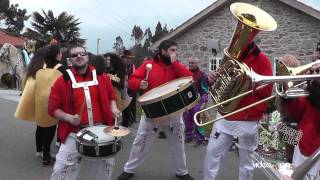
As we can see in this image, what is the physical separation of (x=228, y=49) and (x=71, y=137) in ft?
5.80

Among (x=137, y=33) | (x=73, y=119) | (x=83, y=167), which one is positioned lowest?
(x=137, y=33)

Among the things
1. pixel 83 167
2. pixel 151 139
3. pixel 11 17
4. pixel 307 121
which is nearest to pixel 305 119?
pixel 307 121

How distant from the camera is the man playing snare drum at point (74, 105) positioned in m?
4.74

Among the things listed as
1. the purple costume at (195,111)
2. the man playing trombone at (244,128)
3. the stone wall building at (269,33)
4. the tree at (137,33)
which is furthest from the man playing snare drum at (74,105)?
the tree at (137,33)

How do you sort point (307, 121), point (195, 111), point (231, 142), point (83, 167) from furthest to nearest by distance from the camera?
point (195, 111) < point (83, 167) < point (231, 142) < point (307, 121)

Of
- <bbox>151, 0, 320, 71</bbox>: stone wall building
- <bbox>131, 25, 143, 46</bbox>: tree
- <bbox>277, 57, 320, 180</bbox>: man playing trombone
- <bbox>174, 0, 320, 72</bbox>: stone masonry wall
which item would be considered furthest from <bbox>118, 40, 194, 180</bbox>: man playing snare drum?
<bbox>131, 25, 143, 46</bbox>: tree

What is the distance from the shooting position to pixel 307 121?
157 inches

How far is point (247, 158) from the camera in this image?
5355mm

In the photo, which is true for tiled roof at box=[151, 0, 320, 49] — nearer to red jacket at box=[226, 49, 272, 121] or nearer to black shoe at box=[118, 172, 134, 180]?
black shoe at box=[118, 172, 134, 180]

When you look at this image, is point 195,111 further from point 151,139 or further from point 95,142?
point 95,142

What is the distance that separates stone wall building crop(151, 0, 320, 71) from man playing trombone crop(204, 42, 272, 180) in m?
11.2

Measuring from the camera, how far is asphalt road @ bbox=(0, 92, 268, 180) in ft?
22.5

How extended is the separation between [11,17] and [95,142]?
6724 cm

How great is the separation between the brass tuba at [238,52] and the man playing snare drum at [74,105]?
3.92 feet
